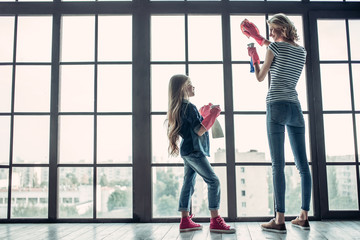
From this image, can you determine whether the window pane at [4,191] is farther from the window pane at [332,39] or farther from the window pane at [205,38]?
the window pane at [332,39]

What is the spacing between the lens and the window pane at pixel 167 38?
8.97 ft

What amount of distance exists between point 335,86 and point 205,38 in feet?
3.91

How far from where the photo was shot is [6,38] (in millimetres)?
2793

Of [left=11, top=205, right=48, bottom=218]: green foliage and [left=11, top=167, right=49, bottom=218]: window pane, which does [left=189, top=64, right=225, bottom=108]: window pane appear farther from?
[left=11, top=205, right=48, bottom=218]: green foliage

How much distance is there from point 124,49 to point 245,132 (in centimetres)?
128

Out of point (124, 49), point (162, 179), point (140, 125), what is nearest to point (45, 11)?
point (124, 49)

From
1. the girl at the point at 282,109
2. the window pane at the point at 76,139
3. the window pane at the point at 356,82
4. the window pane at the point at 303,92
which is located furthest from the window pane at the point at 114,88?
the window pane at the point at 356,82

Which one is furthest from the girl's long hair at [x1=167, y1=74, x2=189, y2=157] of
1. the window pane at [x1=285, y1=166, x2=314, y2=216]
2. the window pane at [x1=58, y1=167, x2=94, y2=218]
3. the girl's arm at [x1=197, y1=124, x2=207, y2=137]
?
the window pane at [x1=285, y1=166, x2=314, y2=216]

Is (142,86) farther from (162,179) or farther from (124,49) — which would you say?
(162,179)

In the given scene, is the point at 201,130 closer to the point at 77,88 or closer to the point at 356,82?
the point at 77,88

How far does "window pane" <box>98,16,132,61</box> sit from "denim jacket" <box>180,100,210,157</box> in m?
0.87

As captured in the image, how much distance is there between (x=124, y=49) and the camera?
275 centimetres

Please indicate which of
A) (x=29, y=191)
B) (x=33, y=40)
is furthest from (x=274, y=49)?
(x=29, y=191)

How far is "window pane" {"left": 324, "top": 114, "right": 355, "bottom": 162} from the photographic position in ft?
8.60
